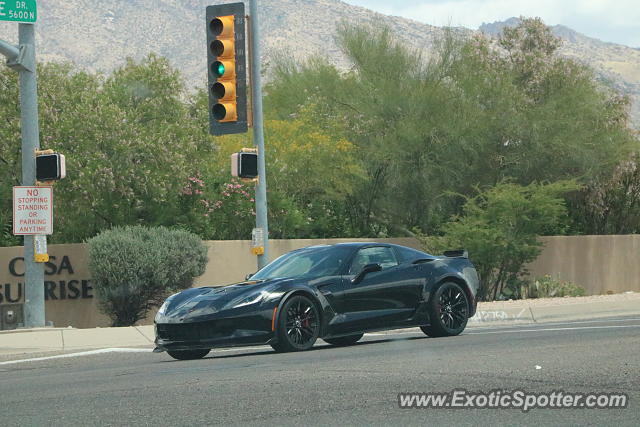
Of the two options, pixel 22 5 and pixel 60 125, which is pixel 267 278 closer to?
pixel 22 5

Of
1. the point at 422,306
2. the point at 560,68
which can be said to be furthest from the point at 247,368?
the point at 560,68

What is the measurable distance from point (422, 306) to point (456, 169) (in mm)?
19578

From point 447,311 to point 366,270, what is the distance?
163 cm

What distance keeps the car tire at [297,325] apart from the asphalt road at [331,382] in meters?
0.23

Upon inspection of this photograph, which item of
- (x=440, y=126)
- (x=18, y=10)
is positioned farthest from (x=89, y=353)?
(x=440, y=126)

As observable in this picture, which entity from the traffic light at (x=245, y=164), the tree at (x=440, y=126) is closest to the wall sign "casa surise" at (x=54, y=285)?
the traffic light at (x=245, y=164)

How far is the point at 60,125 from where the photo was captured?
108 feet

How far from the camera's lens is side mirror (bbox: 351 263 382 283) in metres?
15.0

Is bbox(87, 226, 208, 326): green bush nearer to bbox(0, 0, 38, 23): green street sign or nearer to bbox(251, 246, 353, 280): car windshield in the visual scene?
bbox(0, 0, 38, 23): green street sign

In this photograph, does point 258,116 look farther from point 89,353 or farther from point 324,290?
point 324,290

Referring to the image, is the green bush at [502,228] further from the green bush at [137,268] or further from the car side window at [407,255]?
the car side window at [407,255]

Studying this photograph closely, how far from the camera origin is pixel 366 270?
15094 millimetres

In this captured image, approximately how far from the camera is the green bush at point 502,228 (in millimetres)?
29484

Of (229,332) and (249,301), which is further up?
(249,301)
